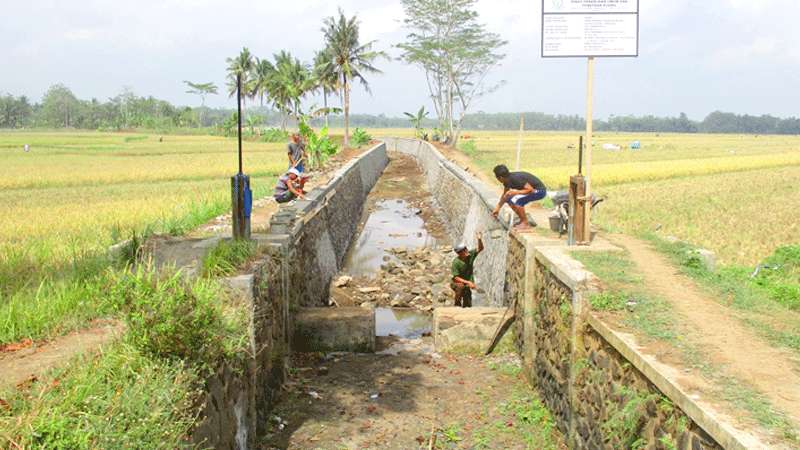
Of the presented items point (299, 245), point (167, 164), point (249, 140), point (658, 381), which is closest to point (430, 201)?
point (167, 164)

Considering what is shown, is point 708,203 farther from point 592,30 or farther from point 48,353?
point 48,353

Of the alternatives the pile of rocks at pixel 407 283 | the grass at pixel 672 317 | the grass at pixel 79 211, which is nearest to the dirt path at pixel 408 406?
the grass at pixel 672 317

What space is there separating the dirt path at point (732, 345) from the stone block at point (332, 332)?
375 cm

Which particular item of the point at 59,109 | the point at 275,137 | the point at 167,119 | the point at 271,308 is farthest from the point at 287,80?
the point at 59,109

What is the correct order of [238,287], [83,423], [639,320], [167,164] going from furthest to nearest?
[167,164] < [238,287] < [639,320] < [83,423]

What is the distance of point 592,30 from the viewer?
7.83m

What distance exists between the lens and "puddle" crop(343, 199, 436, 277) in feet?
50.0

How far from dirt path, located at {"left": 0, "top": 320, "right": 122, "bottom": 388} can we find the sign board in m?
5.55

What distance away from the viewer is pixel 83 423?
3.30m

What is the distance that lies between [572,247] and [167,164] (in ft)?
81.8

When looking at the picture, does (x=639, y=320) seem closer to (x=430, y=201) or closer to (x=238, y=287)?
(x=238, y=287)

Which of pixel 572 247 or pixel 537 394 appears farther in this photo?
pixel 572 247

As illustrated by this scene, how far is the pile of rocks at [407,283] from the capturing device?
12.0m

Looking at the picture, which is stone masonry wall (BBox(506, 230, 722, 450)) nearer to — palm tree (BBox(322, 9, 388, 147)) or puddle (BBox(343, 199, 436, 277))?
puddle (BBox(343, 199, 436, 277))
